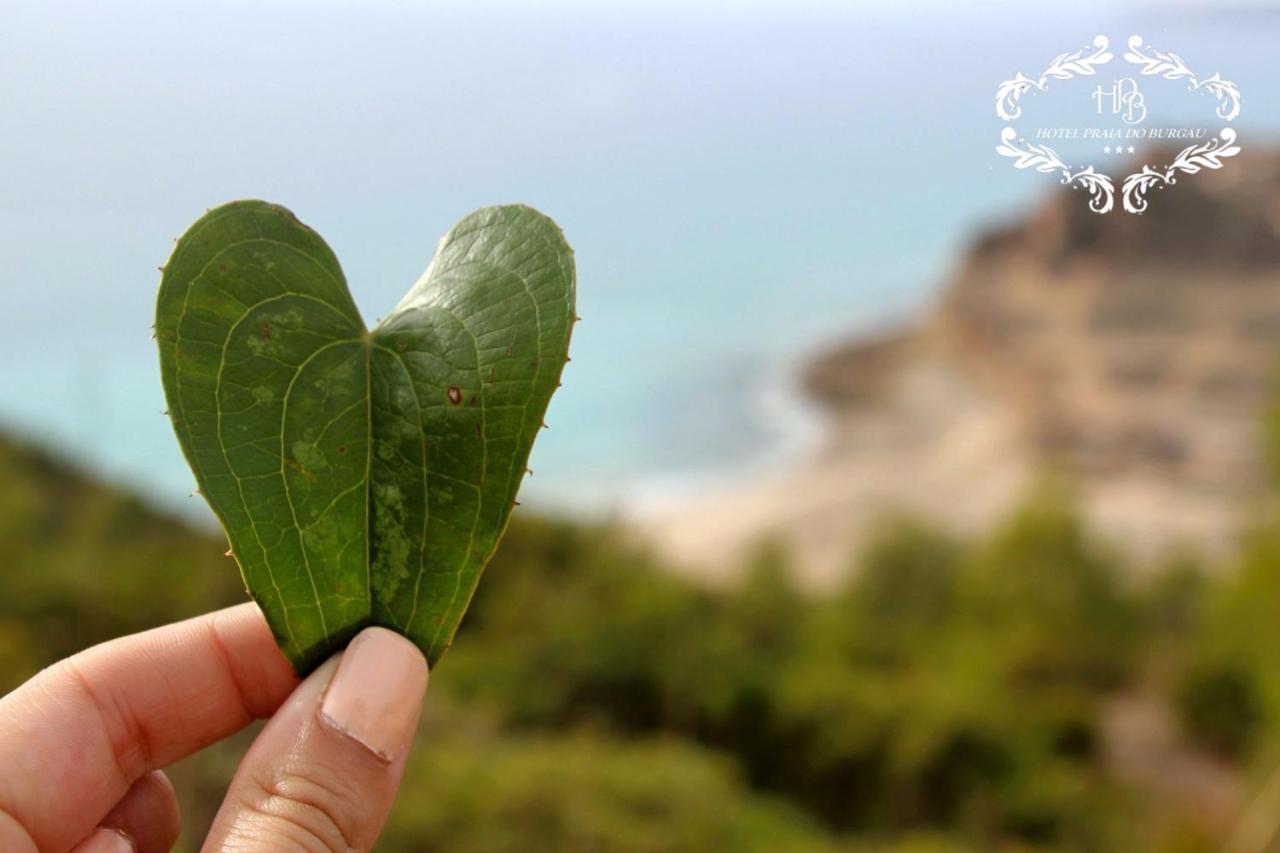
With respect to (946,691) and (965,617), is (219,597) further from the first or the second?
(965,617)

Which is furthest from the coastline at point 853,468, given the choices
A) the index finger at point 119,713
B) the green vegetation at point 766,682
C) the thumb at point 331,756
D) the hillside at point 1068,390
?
the thumb at point 331,756

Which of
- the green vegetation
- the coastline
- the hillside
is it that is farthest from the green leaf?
the hillside

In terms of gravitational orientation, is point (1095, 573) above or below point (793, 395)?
above

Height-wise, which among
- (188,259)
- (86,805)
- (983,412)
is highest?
(188,259)

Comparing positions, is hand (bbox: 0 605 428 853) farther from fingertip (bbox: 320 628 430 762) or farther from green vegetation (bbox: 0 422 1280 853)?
green vegetation (bbox: 0 422 1280 853)

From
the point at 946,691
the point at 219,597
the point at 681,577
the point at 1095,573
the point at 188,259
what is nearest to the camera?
the point at 188,259

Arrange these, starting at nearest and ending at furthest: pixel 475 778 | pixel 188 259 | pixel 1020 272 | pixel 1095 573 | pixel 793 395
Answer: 1. pixel 188 259
2. pixel 475 778
3. pixel 1095 573
4. pixel 793 395
5. pixel 1020 272

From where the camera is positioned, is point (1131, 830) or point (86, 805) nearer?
point (86, 805)

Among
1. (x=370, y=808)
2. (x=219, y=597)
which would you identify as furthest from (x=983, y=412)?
(x=370, y=808)
